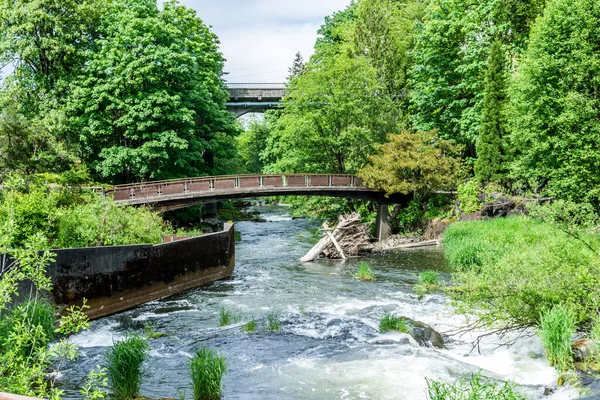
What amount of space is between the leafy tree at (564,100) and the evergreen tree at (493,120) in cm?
385

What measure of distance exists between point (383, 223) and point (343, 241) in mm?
A: 6804

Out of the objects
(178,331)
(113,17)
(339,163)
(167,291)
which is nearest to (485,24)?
(339,163)

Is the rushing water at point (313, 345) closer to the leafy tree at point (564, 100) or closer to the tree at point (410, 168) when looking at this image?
the leafy tree at point (564, 100)

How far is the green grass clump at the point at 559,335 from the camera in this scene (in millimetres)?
9703

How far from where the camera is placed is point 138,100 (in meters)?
30.0

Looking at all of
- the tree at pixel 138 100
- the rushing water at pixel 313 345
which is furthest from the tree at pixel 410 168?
the tree at pixel 138 100

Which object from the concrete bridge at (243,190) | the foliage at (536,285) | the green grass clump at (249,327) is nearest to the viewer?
the foliage at (536,285)

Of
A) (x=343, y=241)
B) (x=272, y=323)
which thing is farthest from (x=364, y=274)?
(x=272, y=323)

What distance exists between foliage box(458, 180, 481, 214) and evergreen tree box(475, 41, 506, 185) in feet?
2.86

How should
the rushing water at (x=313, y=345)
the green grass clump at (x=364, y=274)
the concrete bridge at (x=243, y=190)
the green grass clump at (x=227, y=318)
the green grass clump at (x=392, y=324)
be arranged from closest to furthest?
the rushing water at (x=313, y=345), the green grass clump at (x=392, y=324), the green grass clump at (x=227, y=318), the green grass clump at (x=364, y=274), the concrete bridge at (x=243, y=190)

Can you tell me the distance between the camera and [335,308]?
54.1ft

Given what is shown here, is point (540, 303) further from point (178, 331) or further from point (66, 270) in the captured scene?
point (66, 270)

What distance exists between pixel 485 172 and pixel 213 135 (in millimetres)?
18039

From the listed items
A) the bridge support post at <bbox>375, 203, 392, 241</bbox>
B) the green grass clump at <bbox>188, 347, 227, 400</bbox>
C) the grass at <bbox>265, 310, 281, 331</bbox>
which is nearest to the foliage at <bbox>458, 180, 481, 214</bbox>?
the bridge support post at <bbox>375, 203, 392, 241</bbox>
